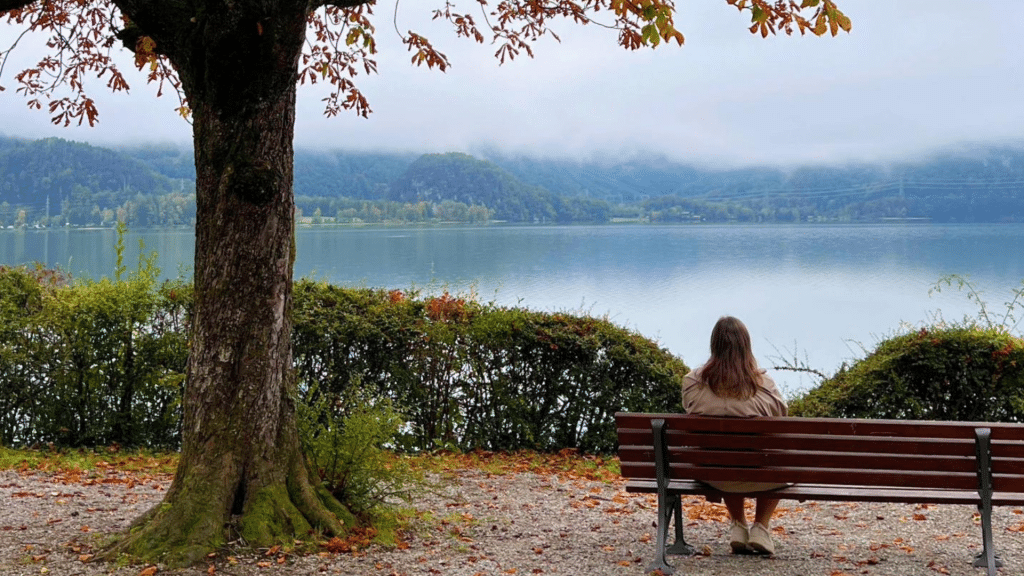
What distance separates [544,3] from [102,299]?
17.6ft

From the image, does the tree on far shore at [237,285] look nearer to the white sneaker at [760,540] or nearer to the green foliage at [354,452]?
the green foliage at [354,452]

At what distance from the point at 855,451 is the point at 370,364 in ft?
17.6

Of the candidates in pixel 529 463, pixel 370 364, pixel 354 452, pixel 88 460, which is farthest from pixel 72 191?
pixel 354 452

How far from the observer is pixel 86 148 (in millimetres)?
65625

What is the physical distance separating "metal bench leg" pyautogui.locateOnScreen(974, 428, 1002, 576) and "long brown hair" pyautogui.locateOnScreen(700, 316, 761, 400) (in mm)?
1226

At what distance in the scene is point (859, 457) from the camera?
16.4 feet

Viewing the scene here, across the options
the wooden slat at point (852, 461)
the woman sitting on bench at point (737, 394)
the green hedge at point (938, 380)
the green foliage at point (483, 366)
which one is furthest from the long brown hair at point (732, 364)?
the green hedge at point (938, 380)

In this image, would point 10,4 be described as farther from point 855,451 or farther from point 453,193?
point 453,193

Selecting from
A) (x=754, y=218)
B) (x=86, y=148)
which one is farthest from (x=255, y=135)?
(x=754, y=218)

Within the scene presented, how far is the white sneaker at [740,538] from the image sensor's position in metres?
5.46

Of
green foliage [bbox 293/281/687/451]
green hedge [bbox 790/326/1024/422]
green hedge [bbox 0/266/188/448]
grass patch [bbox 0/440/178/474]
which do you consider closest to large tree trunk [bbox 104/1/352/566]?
grass patch [bbox 0/440/178/474]

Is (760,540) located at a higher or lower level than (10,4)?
lower

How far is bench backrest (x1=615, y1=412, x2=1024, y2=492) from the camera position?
16.2ft

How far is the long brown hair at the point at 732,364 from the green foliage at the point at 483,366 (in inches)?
148
